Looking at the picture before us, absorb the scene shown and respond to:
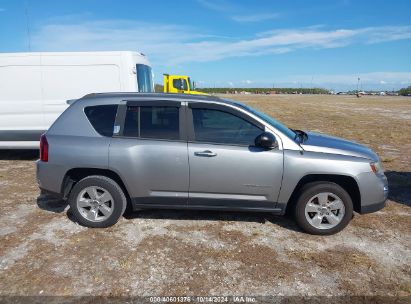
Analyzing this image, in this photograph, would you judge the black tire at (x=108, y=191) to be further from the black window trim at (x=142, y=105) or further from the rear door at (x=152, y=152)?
the black window trim at (x=142, y=105)

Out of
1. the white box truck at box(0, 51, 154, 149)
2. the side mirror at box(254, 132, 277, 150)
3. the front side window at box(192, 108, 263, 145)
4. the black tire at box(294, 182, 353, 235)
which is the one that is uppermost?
the white box truck at box(0, 51, 154, 149)

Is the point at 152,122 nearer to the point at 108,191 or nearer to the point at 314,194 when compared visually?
the point at 108,191

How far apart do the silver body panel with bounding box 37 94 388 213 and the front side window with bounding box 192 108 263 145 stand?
0.33 ft

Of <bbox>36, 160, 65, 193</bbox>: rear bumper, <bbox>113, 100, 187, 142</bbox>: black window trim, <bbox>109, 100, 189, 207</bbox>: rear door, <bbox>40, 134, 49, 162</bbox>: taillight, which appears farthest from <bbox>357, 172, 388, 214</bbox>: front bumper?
<bbox>40, 134, 49, 162</bbox>: taillight

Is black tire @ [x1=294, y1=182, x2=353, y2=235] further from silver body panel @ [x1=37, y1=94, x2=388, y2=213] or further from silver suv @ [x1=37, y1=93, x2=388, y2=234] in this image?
silver body panel @ [x1=37, y1=94, x2=388, y2=213]

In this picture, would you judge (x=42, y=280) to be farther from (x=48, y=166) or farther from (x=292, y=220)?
(x=292, y=220)

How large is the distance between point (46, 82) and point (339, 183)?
Result: 635cm

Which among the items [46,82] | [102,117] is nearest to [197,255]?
[102,117]

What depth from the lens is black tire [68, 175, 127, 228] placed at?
14.8 ft

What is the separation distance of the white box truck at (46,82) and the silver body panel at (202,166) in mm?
3250

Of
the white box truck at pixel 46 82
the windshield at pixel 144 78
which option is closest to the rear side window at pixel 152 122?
the white box truck at pixel 46 82

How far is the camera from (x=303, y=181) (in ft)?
14.7

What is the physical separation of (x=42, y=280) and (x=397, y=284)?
136 inches

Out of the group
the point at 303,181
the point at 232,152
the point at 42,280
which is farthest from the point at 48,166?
the point at 303,181
